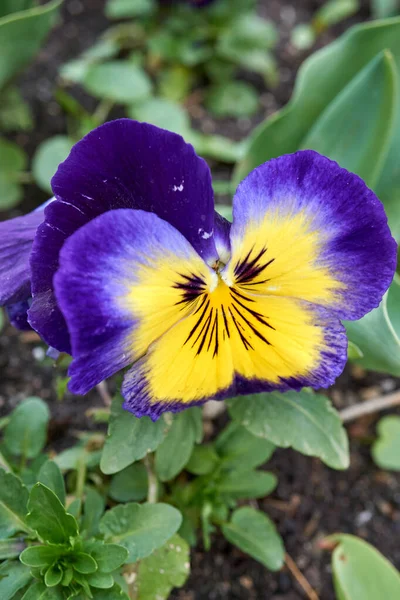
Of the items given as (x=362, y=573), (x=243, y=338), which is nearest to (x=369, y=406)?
(x=362, y=573)

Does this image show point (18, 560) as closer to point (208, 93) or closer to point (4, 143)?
point (4, 143)

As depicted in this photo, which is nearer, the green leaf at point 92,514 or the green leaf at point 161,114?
the green leaf at point 92,514

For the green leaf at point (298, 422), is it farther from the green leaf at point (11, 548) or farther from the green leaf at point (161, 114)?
the green leaf at point (161, 114)

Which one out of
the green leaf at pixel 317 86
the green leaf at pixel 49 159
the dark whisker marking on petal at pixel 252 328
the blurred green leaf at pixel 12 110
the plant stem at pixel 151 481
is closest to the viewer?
the dark whisker marking on petal at pixel 252 328

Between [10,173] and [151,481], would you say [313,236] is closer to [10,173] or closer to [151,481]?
[151,481]

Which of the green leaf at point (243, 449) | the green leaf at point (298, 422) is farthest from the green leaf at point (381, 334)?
the green leaf at point (243, 449)

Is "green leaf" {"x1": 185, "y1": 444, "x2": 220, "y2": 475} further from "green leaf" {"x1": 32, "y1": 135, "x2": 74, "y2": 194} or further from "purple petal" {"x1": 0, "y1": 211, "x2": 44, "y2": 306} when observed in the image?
"green leaf" {"x1": 32, "y1": 135, "x2": 74, "y2": 194}
